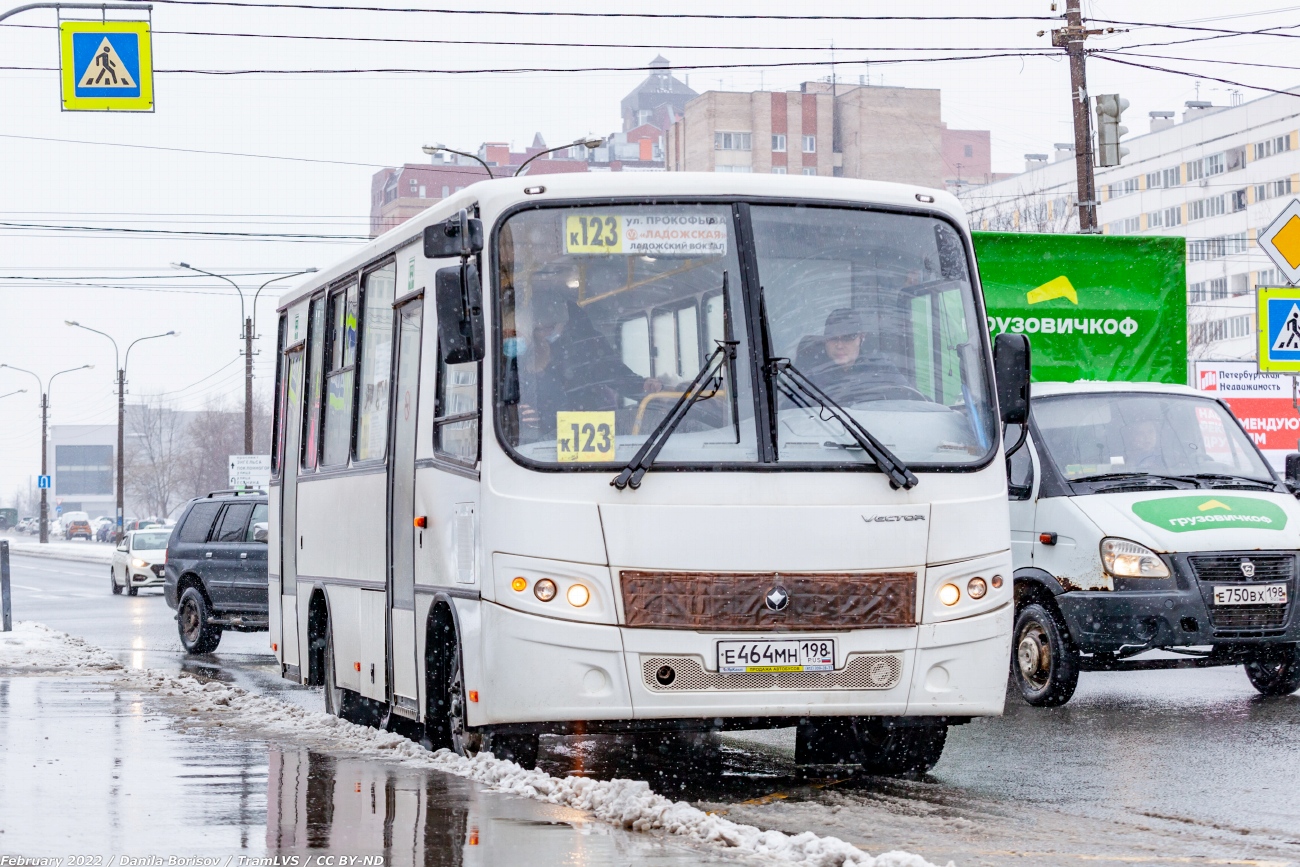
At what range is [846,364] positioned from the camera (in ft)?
28.7

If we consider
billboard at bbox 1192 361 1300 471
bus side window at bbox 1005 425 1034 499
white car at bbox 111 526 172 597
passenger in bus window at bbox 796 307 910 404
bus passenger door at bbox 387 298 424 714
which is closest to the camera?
passenger in bus window at bbox 796 307 910 404

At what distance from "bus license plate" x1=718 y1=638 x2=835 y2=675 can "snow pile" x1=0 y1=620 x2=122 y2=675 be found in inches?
378

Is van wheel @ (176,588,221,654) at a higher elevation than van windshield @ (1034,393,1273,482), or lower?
lower

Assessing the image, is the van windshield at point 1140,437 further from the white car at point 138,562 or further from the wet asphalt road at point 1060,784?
the white car at point 138,562

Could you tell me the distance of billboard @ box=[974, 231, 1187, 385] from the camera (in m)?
14.7

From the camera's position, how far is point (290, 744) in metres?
10.7

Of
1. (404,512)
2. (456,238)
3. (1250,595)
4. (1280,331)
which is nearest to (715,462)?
(456,238)

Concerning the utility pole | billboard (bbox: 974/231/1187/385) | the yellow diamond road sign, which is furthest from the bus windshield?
the utility pole

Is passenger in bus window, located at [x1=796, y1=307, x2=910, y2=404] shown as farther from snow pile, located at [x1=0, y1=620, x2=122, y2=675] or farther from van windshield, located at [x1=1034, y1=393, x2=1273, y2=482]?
snow pile, located at [x1=0, y1=620, x2=122, y2=675]

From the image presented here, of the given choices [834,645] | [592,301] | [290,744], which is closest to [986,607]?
[834,645]

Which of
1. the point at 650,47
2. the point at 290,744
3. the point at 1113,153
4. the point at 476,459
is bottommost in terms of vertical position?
the point at 290,744

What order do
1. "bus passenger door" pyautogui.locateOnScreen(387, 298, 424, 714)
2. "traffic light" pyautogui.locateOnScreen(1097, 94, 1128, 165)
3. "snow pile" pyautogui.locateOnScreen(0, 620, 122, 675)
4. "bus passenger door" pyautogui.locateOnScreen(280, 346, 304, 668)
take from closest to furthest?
"bus passenger door" pyautogui.locateOnScreen(387, 298, 424, 714)
"bus passenger door" pyautogui.locateOnScreen(280, 346, 304, 668)
"snow pile" pyautogui.locateOnScreen(0, 620, 122, 675)
"traffic light" pyautogui.locateOnScreen(1097, 94, 1128, 165)

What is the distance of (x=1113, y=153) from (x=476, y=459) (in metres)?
18.3

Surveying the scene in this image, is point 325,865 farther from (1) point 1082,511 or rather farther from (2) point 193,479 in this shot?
(2) point 193,479
